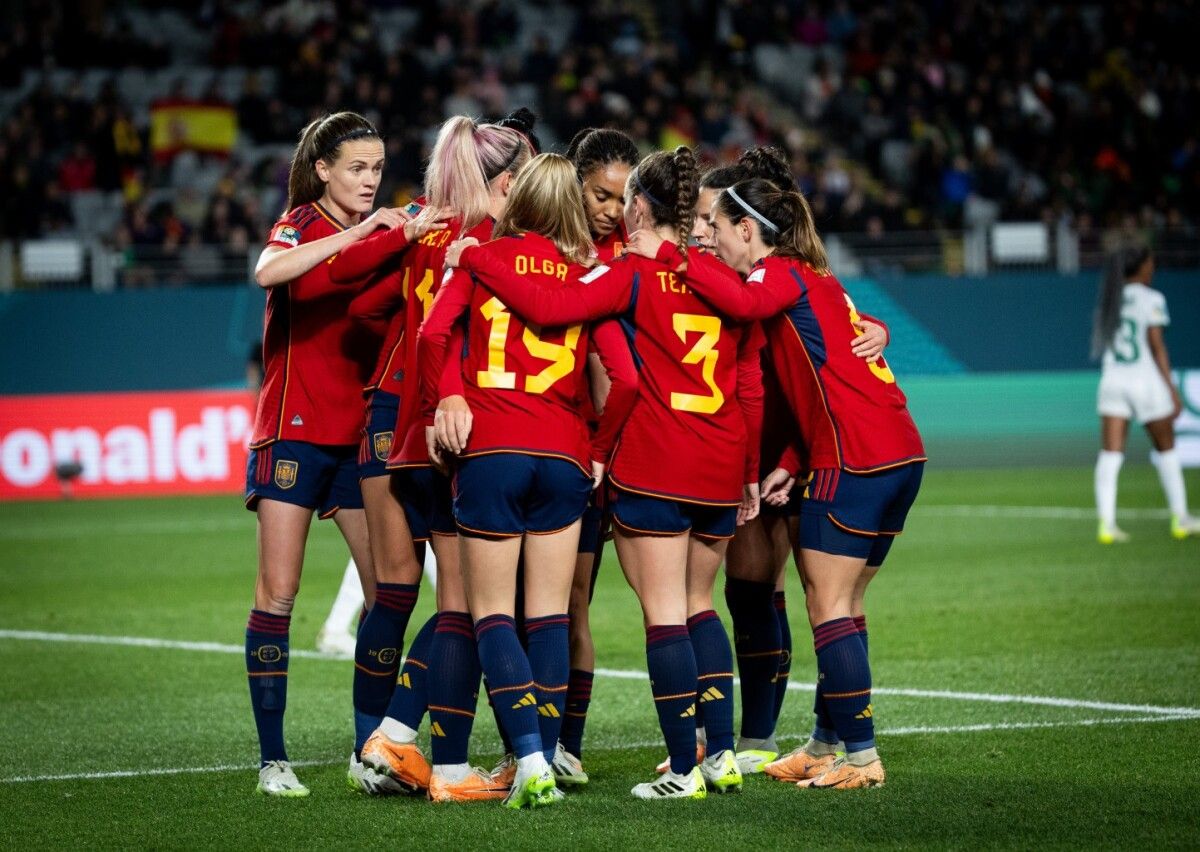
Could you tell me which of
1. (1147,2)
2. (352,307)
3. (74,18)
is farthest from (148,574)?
(1147,2)

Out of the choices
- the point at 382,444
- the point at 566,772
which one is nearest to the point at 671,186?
the point at 382,444

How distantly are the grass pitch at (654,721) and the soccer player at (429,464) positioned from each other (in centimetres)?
20

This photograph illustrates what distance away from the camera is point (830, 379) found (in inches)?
223

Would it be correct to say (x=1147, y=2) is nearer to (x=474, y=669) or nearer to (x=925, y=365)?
(x=925, y=365)

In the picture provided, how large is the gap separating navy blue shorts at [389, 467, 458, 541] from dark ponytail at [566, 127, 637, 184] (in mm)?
1210

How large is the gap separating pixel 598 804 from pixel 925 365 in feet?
58.9

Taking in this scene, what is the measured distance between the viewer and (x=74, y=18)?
2477cm

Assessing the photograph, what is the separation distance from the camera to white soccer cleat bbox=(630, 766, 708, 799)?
5.39 meters

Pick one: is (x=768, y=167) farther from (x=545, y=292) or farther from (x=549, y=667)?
(x=549, y=667)

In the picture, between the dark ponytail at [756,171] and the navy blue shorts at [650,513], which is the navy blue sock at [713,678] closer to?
the navy blue shorts at [650,513]

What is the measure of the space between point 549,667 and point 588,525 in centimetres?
58

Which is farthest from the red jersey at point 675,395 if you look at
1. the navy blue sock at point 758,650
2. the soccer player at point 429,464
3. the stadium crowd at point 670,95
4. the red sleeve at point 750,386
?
the stadium crowd at point 670,95

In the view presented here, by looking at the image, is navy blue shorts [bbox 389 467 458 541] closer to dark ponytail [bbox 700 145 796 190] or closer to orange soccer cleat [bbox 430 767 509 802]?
orange soccer cleat [bbox 430 767 509 802]

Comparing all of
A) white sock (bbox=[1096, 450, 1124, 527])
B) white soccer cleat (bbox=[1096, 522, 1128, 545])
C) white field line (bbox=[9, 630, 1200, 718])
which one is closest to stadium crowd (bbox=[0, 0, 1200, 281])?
white sock (bbox=[1096, 450, 1124, 527])
